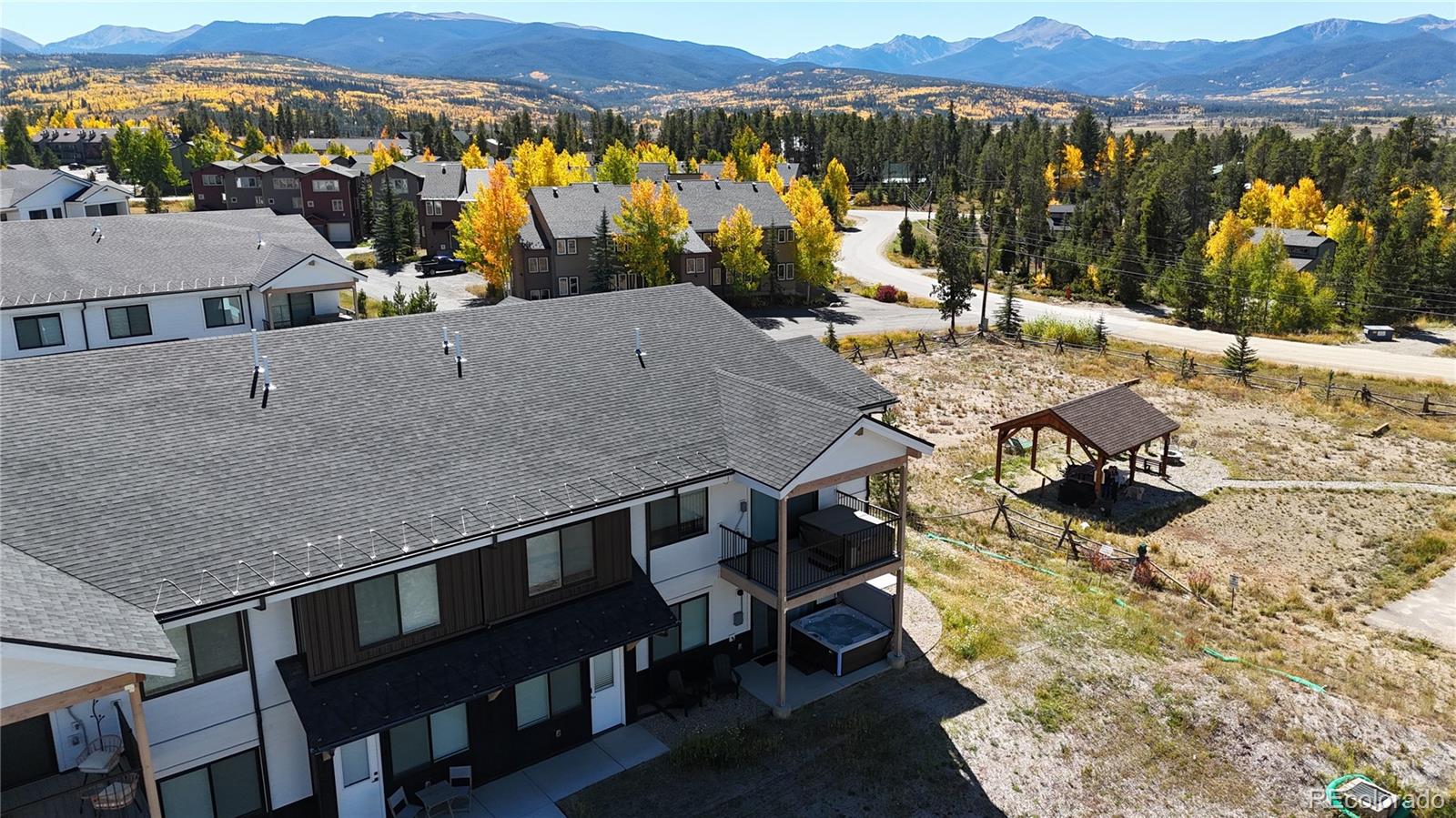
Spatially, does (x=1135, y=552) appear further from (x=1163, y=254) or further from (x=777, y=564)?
(x=1163, y=254)

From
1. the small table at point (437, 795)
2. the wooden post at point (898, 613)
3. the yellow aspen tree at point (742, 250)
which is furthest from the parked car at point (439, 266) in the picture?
the small table at point (437, 795)

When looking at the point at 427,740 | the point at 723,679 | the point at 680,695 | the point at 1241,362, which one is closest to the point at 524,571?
the point at 427,740

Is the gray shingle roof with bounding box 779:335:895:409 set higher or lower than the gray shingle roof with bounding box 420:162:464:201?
lower

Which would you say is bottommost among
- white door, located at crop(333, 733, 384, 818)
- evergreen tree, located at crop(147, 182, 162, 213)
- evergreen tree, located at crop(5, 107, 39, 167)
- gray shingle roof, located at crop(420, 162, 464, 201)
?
white door, located at crop(333, 733, 384, 818)

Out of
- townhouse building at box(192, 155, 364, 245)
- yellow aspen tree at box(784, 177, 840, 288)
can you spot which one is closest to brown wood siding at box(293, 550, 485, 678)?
yellow aspen tree at box(784, 177, 840, 288)

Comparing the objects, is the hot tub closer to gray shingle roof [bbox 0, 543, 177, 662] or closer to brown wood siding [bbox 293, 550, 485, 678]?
brown wood siding [bbox 293, 550, 485, 678]

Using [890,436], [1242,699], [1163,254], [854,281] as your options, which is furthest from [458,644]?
[1163,254]

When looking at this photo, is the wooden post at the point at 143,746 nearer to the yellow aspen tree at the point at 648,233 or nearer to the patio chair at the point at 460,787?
the patio chair at the point at 460,787
